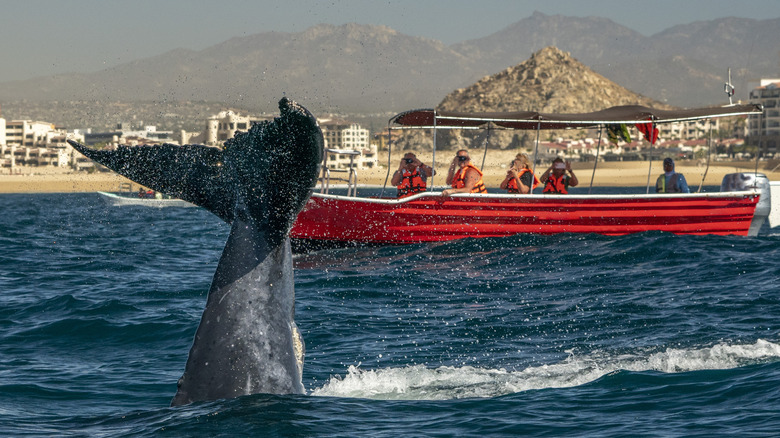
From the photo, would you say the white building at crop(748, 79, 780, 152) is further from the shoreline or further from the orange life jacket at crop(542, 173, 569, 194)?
the orange life jacket at crop(542, 173, 569, 194)

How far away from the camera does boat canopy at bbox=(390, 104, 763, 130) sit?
20.8 m

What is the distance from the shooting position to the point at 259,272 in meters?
6.41

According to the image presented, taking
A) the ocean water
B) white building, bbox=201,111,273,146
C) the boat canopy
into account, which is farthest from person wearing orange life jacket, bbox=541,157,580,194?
white building, bbox=201,111,273,146

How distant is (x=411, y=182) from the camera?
2098 cm

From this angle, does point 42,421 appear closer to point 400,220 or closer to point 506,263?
point 506,263

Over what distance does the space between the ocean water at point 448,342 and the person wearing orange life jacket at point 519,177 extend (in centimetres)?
186

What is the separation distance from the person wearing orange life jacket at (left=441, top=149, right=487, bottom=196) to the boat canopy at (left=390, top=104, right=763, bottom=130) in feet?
3.32

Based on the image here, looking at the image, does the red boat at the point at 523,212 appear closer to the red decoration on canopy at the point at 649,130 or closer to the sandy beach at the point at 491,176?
the red decoration on canopy at the point at 649,130

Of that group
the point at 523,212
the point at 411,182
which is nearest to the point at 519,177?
the point at 523,212

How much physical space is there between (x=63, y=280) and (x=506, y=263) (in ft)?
27.8

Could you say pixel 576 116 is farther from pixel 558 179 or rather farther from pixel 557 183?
pixel 557 183

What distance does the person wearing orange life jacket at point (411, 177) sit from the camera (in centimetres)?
2098

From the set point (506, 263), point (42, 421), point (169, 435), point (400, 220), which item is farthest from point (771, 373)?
point (400, 220)

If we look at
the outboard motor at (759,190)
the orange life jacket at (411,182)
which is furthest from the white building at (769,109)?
the orange life jacket at (411,182)
